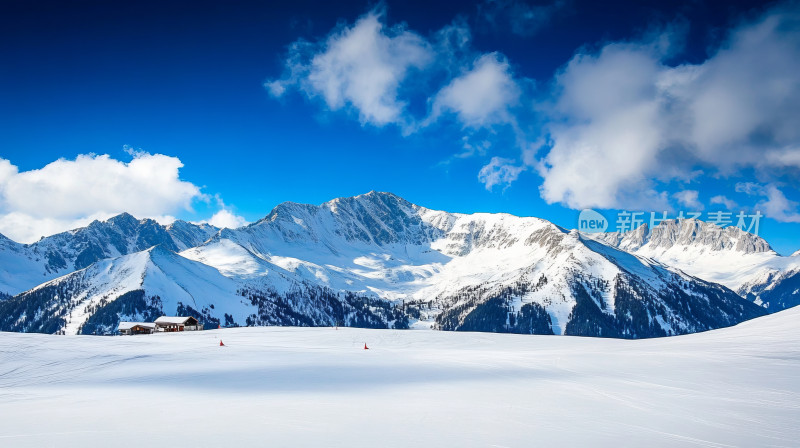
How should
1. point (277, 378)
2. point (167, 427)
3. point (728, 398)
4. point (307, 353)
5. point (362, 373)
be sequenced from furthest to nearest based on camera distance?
point (307, 353)
point (362, 373)
point (277, 378)
point (728, 398)
point (167, 427)

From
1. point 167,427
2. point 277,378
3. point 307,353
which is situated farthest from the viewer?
point 307,353

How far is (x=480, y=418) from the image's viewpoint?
1484 centimetres

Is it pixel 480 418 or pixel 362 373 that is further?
pixel 362 373

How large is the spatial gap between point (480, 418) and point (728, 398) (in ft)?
37.2

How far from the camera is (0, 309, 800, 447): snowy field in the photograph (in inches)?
501

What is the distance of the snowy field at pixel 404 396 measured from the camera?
12734mm

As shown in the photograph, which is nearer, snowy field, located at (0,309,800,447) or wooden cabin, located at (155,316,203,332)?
snowy field, located at (0,309,800,447)

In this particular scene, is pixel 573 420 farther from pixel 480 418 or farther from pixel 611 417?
pixel 480 418

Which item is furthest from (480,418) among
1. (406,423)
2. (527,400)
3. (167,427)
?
(167,427)

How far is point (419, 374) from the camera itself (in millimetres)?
25062

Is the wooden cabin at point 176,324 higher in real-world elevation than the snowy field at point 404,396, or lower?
lower

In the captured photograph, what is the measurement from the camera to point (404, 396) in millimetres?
18969

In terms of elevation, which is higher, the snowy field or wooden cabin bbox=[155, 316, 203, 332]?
the snowy field

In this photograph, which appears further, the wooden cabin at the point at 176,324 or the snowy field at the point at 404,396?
the wooden cabin at the point at 176,324
